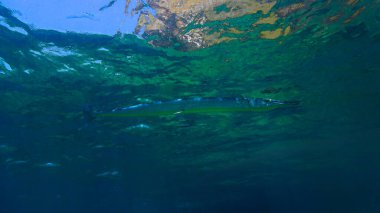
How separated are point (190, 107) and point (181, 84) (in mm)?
1730

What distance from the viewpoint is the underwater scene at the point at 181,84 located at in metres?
9.14

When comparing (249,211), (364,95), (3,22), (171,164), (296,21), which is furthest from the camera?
(249,211)

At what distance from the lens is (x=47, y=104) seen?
585 inches

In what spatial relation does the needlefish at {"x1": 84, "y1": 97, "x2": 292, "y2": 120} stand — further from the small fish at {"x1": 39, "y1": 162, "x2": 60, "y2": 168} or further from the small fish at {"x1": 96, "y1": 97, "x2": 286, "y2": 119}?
the small fish at {"x1": 39, "y1": 162, "x2": 60, "y2": 168}

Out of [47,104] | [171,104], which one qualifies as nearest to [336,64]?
[171,104]

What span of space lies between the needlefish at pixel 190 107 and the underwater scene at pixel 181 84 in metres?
0.08

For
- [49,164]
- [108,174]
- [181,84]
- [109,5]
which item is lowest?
[108,174]

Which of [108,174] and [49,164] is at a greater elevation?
[49,164]

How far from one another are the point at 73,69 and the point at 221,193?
40643 millimetres

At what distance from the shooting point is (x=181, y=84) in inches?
524

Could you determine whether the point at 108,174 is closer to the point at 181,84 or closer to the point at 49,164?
the point at 49,164

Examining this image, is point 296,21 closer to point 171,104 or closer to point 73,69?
point 171,104

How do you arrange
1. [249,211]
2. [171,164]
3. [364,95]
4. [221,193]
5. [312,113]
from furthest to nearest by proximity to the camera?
[249,211]
[221,193]
[171,164]
[312,113]
[364,95]

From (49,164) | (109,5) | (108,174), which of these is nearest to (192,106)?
(109,5)
